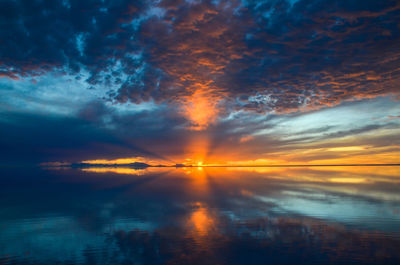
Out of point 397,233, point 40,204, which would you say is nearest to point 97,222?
point 40,204

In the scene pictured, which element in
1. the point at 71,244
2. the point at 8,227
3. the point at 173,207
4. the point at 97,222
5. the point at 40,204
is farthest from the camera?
the point at 40,204

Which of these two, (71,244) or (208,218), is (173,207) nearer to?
(208,218)

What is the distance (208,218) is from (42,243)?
14505 mm

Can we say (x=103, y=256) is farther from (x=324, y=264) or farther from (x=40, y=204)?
(x=40, y=204)

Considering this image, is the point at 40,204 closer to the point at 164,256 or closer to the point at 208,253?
the point at 164,256

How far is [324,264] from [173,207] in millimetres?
19189

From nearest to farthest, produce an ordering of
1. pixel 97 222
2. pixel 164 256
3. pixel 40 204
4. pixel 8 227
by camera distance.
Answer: pixel 164 256, pixel 8 227, pixel 97 222, pixel 40 204

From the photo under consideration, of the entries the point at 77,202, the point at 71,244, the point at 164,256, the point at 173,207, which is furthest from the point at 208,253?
the point at 77,202

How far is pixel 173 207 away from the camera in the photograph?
28.9 m

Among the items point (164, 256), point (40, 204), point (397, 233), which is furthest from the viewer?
point (40, 204)

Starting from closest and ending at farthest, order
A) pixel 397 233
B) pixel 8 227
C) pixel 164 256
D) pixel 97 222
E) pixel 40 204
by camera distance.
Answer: pixel 164 256 < pixel 397 233 < pixel 8 227 < pixel 97 222 < pixel 40 204

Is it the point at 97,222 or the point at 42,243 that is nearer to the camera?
the point at 42,243

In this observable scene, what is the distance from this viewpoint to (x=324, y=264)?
13297mm

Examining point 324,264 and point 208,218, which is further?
point 208,218
